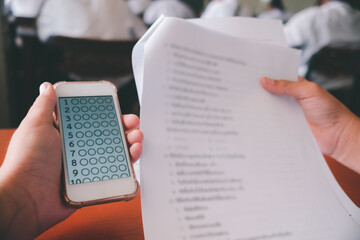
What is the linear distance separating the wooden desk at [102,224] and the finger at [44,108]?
0.45 feet

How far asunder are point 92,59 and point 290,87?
2.80ft

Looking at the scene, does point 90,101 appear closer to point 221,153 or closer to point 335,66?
point 221,153

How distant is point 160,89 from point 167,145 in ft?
0.22

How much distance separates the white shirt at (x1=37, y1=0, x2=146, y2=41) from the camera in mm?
1297

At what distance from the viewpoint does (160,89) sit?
310 millimetres

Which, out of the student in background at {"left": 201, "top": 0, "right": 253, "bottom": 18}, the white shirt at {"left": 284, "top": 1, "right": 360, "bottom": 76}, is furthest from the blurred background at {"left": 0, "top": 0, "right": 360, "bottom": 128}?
the student in background at {"left": 201, "top": 0, "right": 253, "bottom": 18}

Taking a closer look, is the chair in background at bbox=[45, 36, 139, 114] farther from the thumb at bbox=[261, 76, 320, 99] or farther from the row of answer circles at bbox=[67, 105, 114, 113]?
the thumb at bbox=[261, 76, 320, 99]

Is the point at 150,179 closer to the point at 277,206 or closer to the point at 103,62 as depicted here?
the point at 277,206

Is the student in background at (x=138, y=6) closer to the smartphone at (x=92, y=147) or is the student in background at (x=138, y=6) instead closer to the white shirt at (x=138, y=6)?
the white shirt at (x=138, y=6)

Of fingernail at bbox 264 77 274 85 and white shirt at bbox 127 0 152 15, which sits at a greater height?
fingernail at bbox 264 77 274 85

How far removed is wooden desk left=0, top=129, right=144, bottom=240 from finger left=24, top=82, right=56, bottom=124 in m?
0.14

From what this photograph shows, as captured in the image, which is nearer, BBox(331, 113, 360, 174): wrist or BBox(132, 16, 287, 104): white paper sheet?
BBox(132, 16, 287, 104): white paper sheet

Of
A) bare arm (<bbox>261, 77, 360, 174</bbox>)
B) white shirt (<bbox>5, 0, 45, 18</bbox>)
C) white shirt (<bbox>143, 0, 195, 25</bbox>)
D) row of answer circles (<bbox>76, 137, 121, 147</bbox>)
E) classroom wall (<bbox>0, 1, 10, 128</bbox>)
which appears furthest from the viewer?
white shirt (<bbox>143, 0, 195, 25</bbox>)

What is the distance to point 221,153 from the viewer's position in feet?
1.10
